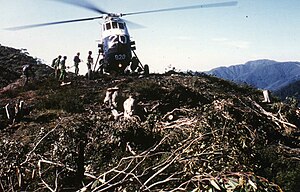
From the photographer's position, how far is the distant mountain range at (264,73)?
56406 millimetres

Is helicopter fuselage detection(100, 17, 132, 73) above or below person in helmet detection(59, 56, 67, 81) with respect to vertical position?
above

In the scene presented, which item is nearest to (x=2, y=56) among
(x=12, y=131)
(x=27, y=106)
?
(x=27, y=106)

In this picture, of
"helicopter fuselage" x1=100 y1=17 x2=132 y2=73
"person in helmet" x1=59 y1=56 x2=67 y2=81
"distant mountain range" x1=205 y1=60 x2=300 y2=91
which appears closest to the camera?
"helicopter fuselage" x1=100 y1=17 x2=132 y2=73

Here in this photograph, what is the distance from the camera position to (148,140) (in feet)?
35.8

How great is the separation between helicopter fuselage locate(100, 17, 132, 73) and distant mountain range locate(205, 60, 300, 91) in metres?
36.3

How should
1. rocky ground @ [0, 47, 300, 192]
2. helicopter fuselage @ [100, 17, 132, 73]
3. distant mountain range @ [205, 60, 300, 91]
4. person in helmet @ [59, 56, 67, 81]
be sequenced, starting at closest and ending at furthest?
1. rocky ground @ [0, 47, 300, 192]
2. helicopter fuselage @ [100, 17, 132, 73]
3. person in helmet @ [59, 56, 67, 81]
4. distant mountain range @ [205, 60, 300, 91]

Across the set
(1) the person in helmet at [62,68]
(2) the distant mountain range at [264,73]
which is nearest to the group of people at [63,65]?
(1) the person in helmet at [62,68]

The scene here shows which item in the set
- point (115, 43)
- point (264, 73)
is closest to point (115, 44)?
point (115, 43)

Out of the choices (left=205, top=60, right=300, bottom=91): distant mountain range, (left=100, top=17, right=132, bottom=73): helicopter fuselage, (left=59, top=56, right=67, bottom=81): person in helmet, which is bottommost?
(left=205, top=60, right=300, bottom=91): distant mountain range

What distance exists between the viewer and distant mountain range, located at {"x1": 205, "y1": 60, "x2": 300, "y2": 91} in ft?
185

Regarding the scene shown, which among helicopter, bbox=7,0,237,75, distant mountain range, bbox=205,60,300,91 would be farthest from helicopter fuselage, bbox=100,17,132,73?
distant mountain range, bbox=205,60,300,91

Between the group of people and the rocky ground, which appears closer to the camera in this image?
the rocky ground

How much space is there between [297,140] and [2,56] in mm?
30856

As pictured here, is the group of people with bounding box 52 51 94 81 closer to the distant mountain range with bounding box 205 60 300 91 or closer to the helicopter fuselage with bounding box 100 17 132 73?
the helicopter fuselage with bounding box 100 17 132 73
